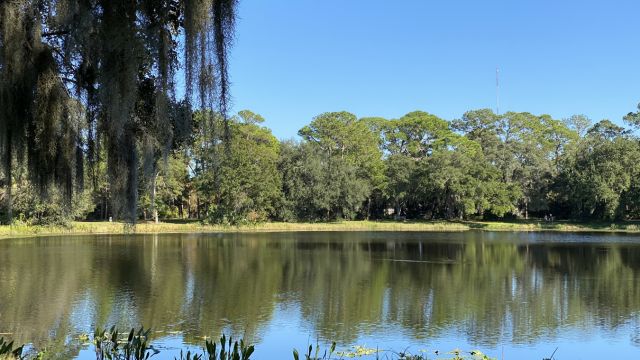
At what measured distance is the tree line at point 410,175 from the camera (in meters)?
53.5

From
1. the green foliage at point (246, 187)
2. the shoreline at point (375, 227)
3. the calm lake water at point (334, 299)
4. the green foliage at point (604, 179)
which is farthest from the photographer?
the green foliage at point (604, 179)

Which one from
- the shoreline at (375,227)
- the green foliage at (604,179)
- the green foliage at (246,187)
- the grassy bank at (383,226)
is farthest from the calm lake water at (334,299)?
the green foliage at (604,179)

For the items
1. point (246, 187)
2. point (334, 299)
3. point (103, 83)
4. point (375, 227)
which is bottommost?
point (334, 299)

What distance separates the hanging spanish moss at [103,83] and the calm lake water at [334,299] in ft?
21.7

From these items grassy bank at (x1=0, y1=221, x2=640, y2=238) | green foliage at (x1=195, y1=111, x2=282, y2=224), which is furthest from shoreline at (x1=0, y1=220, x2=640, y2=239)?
green foliage at (x1=195, y1=111, x2=282, y2=224)

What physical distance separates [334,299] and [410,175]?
43802mm

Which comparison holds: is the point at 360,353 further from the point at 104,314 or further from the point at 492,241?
the point at 492,241

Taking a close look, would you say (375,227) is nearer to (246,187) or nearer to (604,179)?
(246,187)

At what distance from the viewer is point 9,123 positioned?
4074 millimetres

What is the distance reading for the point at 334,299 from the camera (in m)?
16.0

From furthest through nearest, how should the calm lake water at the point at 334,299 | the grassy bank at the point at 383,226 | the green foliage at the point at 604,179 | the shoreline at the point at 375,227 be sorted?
the green foliage at the point at 604,179
the grassy bank at the point at 383,226
the shoreline at the point at 375,227
the calm lake water at the point at 334,299

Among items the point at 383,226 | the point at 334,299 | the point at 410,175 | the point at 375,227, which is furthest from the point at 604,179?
the point at 334,299

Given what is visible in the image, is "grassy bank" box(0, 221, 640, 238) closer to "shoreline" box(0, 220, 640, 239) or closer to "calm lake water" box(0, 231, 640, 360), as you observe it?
"shoreline" box(0, 220, 640, 239)

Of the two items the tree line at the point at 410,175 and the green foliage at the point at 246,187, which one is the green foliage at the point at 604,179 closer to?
the tree line at the point at 410,175
